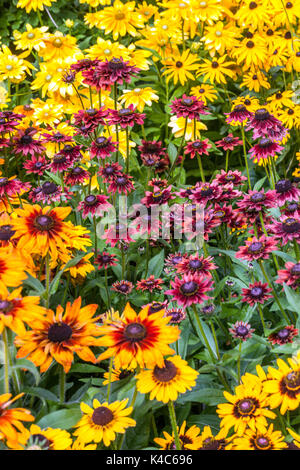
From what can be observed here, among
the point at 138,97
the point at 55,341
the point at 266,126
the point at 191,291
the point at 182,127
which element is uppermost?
the point at 138,97

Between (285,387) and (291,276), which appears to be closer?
(285,387)

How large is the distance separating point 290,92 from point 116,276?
131 centimetres

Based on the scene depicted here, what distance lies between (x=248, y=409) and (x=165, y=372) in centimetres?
23

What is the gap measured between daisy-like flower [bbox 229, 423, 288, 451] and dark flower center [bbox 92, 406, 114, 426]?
0.26 meters

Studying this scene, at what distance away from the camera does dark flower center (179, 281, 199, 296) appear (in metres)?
1.34

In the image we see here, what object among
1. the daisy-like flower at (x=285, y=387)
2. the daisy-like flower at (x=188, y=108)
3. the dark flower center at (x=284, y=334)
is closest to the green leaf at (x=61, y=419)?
the daisy-like flower at (x=285, y=387)

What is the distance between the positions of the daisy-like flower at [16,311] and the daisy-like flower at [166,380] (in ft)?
0.84

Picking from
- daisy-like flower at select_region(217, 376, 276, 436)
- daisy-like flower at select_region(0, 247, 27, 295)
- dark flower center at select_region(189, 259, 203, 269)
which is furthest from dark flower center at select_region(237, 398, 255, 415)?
daisy-like flower at select_region(0, 247, 27, 295)

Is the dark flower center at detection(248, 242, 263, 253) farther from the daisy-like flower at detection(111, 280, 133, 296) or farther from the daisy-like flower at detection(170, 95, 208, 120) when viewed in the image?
the daisy-like flower at detection(170, 95, 208, 120)

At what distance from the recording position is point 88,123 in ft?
6.69

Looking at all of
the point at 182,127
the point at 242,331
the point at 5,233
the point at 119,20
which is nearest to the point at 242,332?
the point at 242,331

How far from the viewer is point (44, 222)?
1.41 metres

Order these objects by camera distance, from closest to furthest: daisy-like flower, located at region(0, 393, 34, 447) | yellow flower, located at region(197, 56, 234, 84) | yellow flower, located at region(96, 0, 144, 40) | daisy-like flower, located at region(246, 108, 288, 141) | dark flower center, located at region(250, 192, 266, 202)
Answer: daisy-like flower, located at region(0, 393, 34, 447) < dark flower center, located at region(250, 192, 266, 202) < daisy-like flower, located at region(246, 108, 288, 141) < yellow flower, located at region(197, 56, 234, 84) < yellow flower, located at region(96, 0, 144, 40)

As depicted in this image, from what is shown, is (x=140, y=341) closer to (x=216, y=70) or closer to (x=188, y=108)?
(x=188, y=108)
